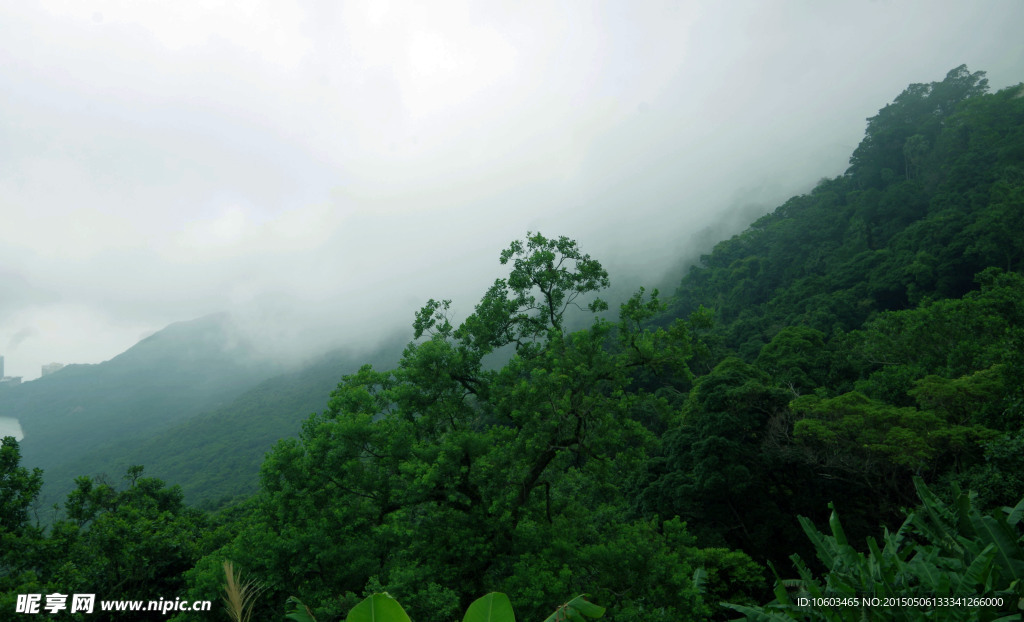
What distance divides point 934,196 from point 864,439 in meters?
37.8

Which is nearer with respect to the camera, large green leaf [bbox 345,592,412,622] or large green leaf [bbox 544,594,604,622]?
large green leaf [bbox 345,592,412,622]

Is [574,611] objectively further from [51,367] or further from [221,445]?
[51,367]

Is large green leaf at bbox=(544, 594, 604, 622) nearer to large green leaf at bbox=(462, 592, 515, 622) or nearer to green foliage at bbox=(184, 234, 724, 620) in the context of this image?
large green leaf at bbox=(462, 592, 515, 622)

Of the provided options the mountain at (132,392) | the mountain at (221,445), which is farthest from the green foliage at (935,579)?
the mountain at (132,392)

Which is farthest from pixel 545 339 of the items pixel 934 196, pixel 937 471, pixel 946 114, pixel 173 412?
pixel 173 412

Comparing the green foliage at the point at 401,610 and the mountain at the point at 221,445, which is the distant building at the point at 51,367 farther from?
the green foliage at the point at 401,610

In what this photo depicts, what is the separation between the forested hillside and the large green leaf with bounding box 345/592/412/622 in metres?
2.85

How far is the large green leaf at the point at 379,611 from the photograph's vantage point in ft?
4.50

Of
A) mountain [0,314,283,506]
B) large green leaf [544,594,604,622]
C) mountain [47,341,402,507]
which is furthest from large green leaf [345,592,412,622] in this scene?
mountain [0,314,283,506]

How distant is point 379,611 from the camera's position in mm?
1397

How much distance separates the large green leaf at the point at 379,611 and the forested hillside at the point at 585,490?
2.85 meters

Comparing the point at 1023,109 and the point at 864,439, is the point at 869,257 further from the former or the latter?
the point at 864,439

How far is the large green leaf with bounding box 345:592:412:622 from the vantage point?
1.37 meters

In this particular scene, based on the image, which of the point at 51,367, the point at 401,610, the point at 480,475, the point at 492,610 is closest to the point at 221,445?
the point at 480,475
